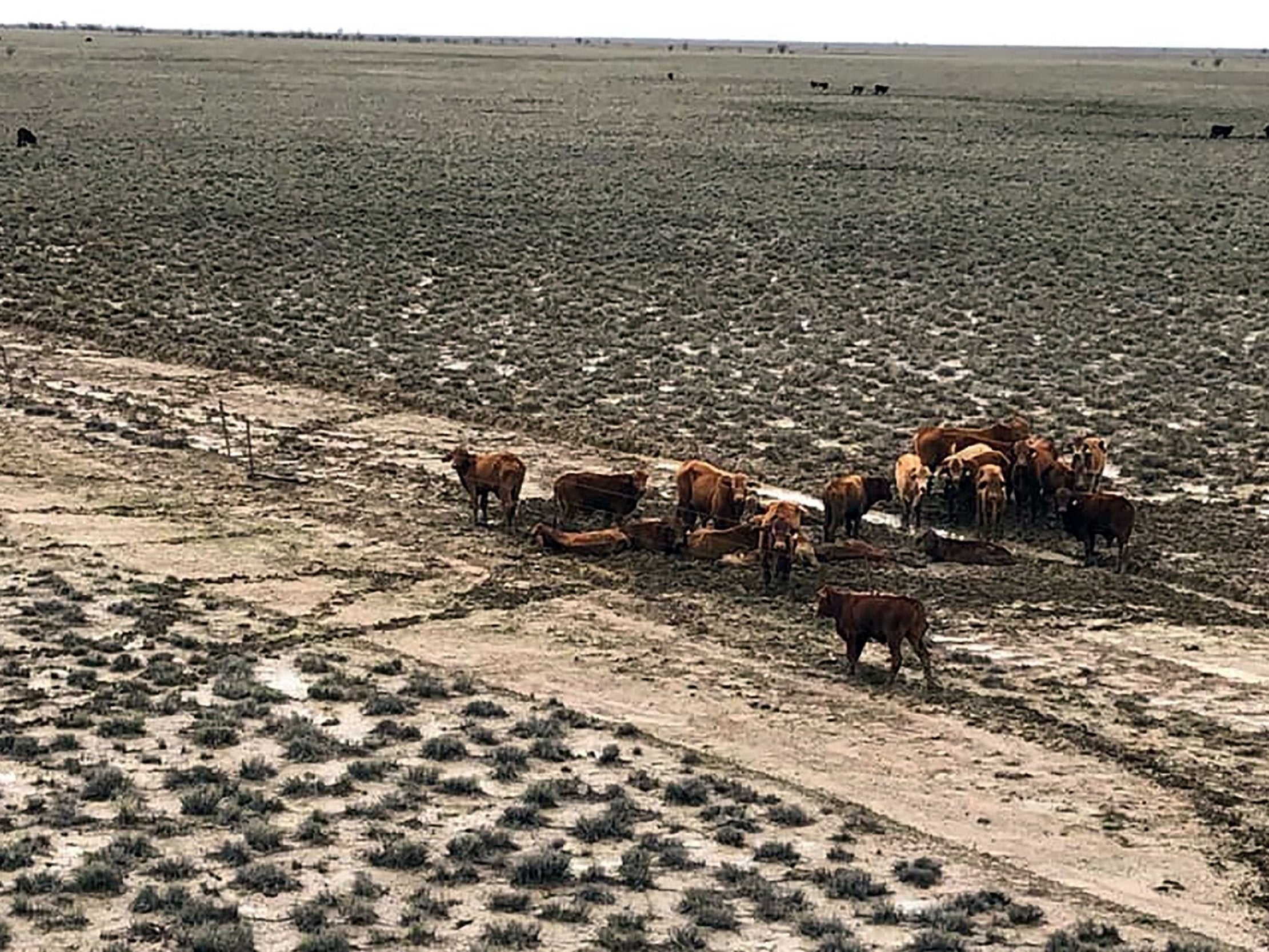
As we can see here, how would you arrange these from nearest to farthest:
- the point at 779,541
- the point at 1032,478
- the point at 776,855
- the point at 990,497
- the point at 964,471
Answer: the point at 776,855, the point at 779,541, the point at 990,497, the point at 964,471, the point at 1032,478

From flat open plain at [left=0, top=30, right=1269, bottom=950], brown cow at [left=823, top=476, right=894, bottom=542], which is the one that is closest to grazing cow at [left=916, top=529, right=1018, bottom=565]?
flat open plain at [left=0, top=30, right=1269, bottom=950]

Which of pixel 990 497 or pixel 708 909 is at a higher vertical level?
pixel 990 497

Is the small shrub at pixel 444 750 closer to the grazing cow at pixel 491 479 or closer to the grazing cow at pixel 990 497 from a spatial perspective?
the grazing cow at pixel 491 479

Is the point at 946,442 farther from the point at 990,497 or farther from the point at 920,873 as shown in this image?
the point at 920,873

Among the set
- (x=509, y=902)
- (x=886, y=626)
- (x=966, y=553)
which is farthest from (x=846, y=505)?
(x=509, y=902)

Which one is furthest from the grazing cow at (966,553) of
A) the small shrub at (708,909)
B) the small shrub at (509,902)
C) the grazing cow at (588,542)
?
the small shrub at (509,902)

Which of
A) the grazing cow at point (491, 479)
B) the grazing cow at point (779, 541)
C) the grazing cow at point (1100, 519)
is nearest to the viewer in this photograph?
the grazing cow at point (779, 541)

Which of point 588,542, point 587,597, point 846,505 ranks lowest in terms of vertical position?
point 587,597
